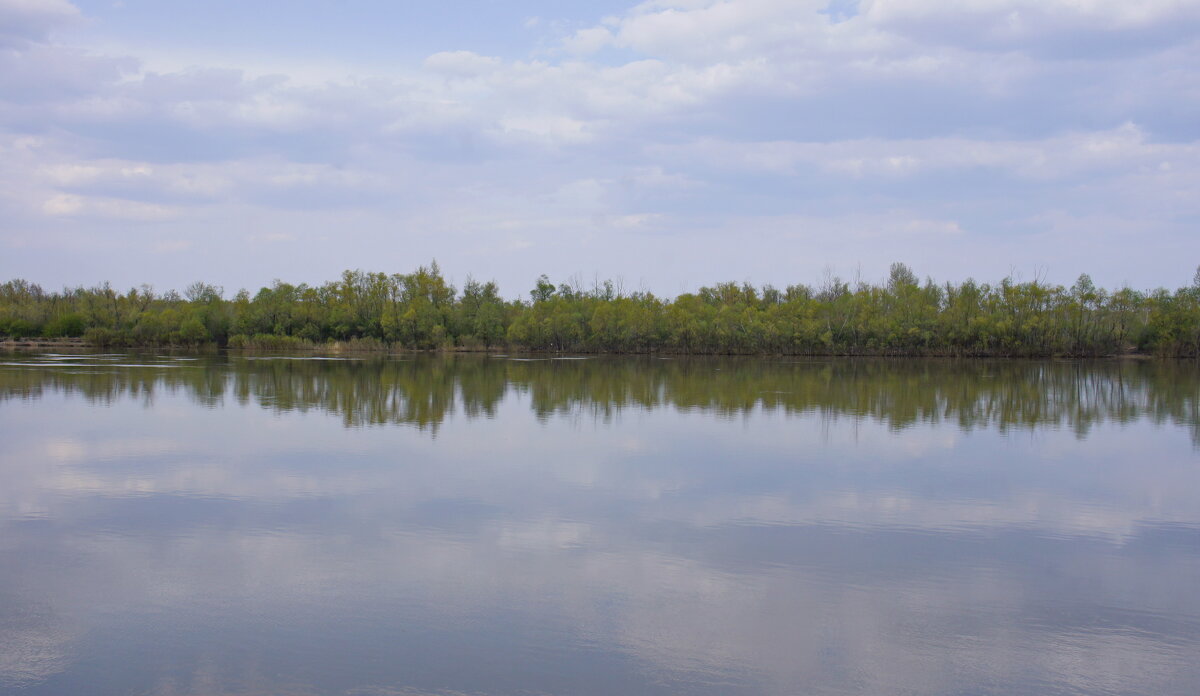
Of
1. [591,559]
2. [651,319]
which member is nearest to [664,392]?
[591,559]

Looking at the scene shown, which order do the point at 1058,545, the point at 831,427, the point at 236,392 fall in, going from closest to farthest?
the point at 1058,545 → the point at 831,427 → the point at 236,392

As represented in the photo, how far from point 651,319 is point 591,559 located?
2532 inches

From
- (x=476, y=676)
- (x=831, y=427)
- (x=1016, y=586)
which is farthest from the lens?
(x=831, y=427)

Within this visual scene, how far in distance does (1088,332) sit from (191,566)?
6886 cm

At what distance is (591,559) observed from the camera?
852 cm

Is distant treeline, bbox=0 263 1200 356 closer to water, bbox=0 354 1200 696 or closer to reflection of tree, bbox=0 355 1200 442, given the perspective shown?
reflection of tree, bbox=0 355 1200 442

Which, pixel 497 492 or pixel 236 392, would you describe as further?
pixel 236 392

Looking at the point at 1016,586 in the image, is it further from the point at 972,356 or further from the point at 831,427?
the point at 972,356

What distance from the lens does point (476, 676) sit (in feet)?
19.2

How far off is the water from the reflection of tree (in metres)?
3.38

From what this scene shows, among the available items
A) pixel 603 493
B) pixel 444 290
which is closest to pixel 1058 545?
pixel 603 493

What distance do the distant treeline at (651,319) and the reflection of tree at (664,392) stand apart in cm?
2348

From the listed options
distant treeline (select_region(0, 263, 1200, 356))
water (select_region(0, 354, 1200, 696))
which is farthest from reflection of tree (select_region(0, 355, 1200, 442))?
distant treeline (select_region(0, 263, 1200, 356))

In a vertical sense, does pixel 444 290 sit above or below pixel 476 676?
above
